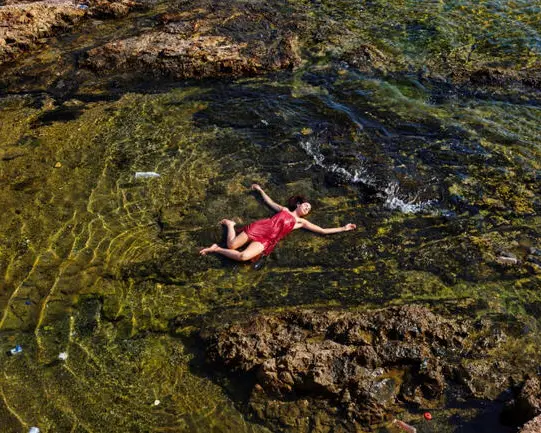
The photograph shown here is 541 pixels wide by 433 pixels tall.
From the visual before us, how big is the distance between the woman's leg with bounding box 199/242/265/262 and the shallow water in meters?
0.16

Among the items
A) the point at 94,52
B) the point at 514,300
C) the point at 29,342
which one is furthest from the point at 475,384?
the point at 94,52

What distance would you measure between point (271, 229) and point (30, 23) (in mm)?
10634

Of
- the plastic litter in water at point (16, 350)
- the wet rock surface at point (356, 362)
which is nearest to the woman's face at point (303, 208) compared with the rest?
the wet rock surface at point (356, 362)

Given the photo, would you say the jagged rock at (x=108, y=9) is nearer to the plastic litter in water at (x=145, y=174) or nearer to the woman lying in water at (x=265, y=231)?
the plastic litter in water at (x=145, y=174)

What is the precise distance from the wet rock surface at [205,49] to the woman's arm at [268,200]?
4420 mm

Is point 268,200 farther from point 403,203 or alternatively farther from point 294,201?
point 403,203

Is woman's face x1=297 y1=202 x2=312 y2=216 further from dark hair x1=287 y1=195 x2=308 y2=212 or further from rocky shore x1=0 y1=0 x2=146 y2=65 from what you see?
rocky shore x1=0 y1=0 x2=146 y2=65

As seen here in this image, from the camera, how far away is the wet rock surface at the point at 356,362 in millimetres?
5426

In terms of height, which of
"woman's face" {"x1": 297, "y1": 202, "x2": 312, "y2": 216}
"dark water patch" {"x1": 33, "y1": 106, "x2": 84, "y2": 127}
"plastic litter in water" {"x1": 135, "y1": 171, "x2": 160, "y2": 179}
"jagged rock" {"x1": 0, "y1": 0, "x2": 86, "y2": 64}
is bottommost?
"woman's face" {"x1": 297, "y1": 202, "x2": 312, "y2": 216}

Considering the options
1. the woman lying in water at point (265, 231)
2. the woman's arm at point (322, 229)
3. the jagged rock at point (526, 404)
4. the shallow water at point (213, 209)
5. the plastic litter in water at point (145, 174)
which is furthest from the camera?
the plastic litter in water at point (145, 174)

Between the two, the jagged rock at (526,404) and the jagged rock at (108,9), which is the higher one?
the jagged rock at (108,9)

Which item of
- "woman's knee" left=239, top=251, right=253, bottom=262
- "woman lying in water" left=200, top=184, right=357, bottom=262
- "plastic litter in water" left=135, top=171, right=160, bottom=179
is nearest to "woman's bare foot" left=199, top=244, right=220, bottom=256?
"woman lying in water" left=200, top=184, right=357, bottom=262

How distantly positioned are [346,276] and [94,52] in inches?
368

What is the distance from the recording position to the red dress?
7.52 meters
